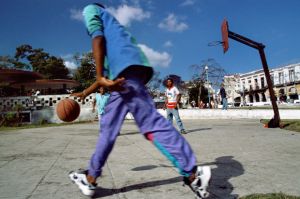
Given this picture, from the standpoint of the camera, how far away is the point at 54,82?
23.4m

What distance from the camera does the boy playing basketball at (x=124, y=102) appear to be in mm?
2645

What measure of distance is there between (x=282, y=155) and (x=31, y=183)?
3759mm

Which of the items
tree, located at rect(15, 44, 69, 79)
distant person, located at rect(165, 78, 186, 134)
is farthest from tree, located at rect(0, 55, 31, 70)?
distant person, located at rect(165, 78, 186, 134)

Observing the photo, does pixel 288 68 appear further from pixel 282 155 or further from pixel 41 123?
pixel 282 155

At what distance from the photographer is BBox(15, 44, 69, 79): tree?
160 feet

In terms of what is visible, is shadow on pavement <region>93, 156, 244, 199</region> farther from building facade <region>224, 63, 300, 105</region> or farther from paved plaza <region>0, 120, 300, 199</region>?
building facade <region>224, 63, 300, 105</region>

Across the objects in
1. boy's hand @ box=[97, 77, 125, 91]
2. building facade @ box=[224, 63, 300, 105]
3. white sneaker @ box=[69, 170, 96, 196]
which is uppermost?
building facade @ box=[224, 63, 300, 105]

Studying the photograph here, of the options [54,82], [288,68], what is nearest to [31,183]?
[54,82]

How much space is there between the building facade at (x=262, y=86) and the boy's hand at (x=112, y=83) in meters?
70.6

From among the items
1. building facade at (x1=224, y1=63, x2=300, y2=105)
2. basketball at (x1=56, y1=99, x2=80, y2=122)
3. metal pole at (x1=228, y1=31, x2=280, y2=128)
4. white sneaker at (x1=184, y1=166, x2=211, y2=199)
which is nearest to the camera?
white sneaker at (x1=184, y1=166, x2=211, y2=199)

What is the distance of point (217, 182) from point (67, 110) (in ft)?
6.32

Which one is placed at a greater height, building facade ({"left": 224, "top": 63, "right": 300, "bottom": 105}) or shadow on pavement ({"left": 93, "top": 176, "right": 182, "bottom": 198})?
building facade ({"left": 224, "top": 63, "right": 300, "bottom": 105})

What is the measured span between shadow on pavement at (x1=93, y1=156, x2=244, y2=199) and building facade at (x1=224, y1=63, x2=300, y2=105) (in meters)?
68.8

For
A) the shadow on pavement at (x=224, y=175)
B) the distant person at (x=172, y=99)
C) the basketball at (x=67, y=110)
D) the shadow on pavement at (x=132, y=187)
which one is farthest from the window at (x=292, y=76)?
the basketball at (x=67, y=110)
